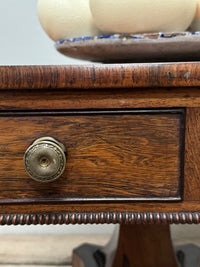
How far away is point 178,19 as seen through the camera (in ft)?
Answer: 1.18

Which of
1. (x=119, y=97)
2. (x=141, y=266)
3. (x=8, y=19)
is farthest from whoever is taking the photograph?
(x=8, y=19)

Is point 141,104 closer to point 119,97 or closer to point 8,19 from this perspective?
point 119,97

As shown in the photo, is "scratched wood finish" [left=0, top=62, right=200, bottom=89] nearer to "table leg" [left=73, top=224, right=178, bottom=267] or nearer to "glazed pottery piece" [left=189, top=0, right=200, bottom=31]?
"glazed pottery piece" [left=189, top=0, right=200, bottom=31]

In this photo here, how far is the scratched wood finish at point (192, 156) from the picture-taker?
334 millimetres

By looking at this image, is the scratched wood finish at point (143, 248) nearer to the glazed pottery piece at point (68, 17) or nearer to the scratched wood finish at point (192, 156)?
the scratched wood finish at point (192, 156)

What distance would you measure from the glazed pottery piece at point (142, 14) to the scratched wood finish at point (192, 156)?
0.38 feet

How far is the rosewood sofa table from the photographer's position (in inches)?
12.5

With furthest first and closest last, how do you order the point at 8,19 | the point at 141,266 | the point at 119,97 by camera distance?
the point at 8,19 < the point at 141,266 < the point at 119,97

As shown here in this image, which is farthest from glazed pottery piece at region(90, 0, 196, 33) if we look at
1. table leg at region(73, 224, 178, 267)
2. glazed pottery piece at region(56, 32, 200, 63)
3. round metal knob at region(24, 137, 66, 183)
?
table leg at region(73, 224, 178, 267)

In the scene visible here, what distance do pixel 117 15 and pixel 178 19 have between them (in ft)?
0.25

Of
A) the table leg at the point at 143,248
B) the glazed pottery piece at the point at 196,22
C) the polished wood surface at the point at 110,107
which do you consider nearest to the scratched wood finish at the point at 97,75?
the polished wood surface at the point at 110,107

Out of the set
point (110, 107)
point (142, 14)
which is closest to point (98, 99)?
point (110, 107)

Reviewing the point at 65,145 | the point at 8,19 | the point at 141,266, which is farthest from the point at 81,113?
the point at 8,19

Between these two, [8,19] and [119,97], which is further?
[8,19]
